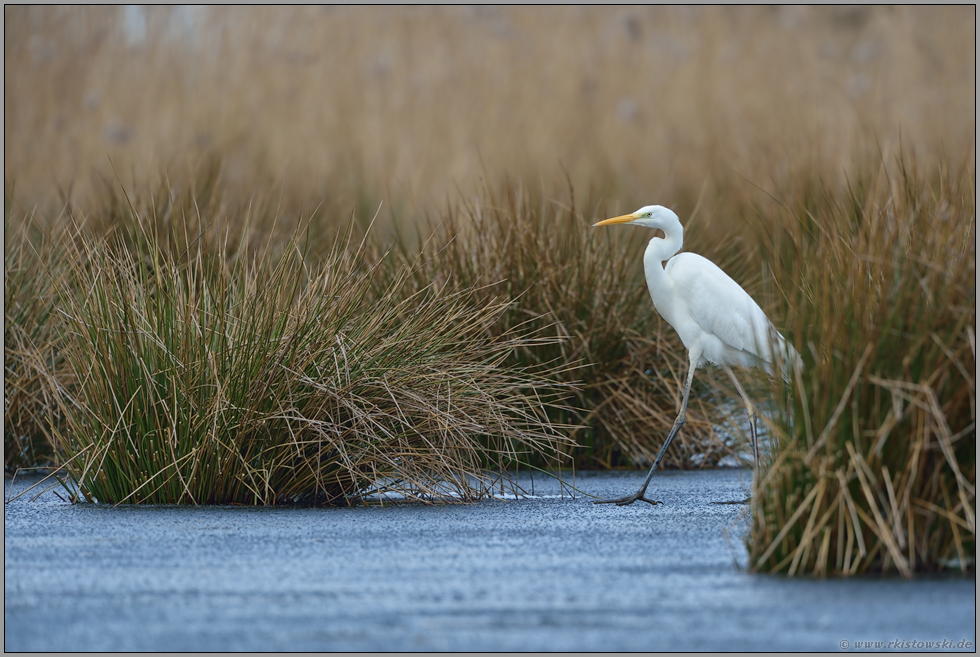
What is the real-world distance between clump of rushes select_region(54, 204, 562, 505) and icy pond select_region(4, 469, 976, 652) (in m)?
0.16

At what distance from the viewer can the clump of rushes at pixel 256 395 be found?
459 cm

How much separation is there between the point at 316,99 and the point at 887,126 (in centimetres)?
672

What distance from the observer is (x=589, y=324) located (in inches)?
239

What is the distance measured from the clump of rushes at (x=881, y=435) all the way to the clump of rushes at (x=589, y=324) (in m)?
2.43

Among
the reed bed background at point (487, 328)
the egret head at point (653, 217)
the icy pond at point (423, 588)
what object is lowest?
the icy pond at point (423, 588)

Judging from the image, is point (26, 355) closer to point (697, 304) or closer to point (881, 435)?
point (697, 304)

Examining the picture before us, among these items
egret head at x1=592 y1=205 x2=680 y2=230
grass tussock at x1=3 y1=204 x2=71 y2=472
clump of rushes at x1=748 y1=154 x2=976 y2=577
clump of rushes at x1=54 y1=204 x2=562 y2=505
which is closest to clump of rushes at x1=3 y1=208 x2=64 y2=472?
grass tussock at x1=3 y1=204 x2=71 y2=472

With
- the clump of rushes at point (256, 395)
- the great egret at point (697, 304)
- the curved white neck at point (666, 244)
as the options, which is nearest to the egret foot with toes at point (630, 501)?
the great egret at point (697, 304)

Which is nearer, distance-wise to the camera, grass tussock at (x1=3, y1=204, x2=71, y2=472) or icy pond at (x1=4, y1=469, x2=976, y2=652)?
icy pond at (x1=4, y1=469, x2=976, y2=652)

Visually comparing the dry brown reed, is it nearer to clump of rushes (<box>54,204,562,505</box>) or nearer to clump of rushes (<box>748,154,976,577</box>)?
clump of rushes (<box>54,204,562,505</box>)

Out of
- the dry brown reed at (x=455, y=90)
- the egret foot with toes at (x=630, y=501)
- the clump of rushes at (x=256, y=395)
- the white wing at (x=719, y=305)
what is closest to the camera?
the clump of rushes at (x=256, y=395)

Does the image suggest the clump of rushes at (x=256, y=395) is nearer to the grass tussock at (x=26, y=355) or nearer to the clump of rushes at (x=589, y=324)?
the grass tussock at (x=26, y=355)

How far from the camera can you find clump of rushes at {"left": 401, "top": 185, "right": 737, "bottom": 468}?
235 inches

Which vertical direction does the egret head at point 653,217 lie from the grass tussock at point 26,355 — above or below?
above
